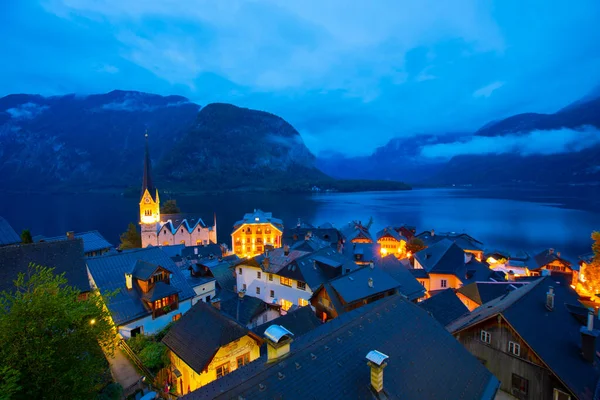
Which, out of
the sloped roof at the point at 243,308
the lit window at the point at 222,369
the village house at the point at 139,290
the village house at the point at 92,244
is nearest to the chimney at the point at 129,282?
the village house at the point at 139,290

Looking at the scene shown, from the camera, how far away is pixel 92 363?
1215 cm

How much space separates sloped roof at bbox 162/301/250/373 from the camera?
16.2 metres

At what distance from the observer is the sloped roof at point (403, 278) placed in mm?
32312

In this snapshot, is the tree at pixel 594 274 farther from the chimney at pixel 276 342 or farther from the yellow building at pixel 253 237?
the yellow building at pixel 253 237

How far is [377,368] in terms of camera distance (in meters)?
8.93

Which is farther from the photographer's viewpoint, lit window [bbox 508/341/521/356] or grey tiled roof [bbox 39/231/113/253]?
grey tiled roof [bbox 39/231/113/253]

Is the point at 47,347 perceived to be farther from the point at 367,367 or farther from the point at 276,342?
the point at 367,367

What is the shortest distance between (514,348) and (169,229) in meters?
76.2

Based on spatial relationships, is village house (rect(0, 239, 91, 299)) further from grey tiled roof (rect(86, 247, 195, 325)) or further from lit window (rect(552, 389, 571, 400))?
lit window (rect(552, 389, 571, 400))

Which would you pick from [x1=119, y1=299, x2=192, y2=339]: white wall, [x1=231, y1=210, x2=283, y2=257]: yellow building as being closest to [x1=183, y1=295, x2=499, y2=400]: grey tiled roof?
[x1=119, y1=299, x2=192, y2=339]: white wall

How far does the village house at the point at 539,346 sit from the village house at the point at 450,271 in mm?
27283

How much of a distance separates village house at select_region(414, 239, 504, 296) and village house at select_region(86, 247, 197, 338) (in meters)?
35.9

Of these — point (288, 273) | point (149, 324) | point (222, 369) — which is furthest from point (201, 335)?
Result: point (288, 273)

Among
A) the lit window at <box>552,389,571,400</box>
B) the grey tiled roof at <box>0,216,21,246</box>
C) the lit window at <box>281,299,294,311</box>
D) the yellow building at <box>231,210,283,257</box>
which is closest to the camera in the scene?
the lit window at <box>552,389,571,400</box>
